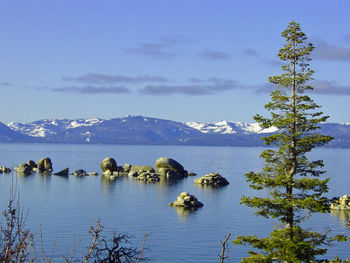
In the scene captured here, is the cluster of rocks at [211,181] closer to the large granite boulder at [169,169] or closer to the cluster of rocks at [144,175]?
the cluster of rocks at [144,175]

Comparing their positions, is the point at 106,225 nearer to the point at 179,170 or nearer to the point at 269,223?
the point at 269,223

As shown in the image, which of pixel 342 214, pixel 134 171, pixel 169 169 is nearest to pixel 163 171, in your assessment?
pixel 169 169

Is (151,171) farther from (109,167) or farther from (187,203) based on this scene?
(187,203)

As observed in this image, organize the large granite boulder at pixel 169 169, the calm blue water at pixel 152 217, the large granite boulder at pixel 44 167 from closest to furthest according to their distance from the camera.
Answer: the calm blue water at pixel 152 217, the large granite boulder at pixel 169 169, the large granite boulder at pixel 44 167

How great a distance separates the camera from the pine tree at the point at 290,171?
87.4ft

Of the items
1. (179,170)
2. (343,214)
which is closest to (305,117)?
(343,214)

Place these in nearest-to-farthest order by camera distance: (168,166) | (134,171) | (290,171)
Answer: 1. (290,171)
2. (134,171)
3. (168,166)

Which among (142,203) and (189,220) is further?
(142,203)

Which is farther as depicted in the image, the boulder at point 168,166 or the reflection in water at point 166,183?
the boulder at point 168,166

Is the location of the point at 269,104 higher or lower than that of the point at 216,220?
higher

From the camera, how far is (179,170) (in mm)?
111812

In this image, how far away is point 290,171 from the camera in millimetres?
28344

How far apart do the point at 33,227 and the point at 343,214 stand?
3678cm

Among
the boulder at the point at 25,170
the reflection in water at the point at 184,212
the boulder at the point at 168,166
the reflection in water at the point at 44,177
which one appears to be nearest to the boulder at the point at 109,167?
the boulder at the point at 168,166
